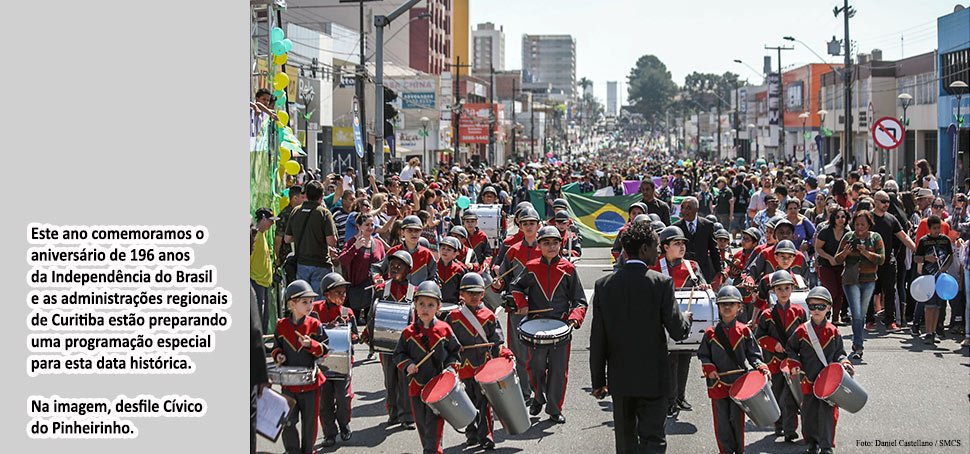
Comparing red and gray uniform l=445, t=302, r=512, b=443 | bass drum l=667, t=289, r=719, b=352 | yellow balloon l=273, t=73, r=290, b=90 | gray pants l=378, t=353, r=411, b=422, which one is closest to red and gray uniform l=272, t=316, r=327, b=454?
red and gray uniform l=445, t=302, r=512, b=443

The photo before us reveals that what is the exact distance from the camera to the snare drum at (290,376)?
30.0ft

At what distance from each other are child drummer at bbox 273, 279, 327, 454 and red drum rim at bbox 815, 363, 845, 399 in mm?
3544

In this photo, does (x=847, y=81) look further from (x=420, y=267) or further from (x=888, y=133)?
(x=420, y=267)

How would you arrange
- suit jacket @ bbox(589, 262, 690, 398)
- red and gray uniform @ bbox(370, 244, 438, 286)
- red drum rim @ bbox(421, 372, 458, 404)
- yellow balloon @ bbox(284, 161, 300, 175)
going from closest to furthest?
suit jacket @ bbox(589, 262, 690, 398)
red drum rim @ bbox(421, 372, 458, 404)
red and gray uniform @ bbox(370, 244, 438, 286)
yellow balloon @ bbox(284, 161, 300, 175)

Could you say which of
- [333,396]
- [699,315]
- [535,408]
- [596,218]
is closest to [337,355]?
[333,396]

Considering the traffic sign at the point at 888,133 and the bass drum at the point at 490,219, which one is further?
the traffic sign at the point at 888,133

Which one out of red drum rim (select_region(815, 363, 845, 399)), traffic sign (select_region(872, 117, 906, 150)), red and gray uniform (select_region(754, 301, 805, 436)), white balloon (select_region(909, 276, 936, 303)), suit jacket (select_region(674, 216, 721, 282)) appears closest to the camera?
red drum rim (select_region(815, 363, 845, 399))

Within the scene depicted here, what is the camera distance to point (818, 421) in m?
9.95

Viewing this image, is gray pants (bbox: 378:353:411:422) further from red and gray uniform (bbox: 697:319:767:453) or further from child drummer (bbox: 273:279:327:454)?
red and gray uniform (bbox: 697:319:767:453)

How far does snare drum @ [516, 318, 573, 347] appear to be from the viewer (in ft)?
35.4

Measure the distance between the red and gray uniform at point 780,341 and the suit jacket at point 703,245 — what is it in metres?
3.73

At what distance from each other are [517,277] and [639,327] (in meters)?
3.66

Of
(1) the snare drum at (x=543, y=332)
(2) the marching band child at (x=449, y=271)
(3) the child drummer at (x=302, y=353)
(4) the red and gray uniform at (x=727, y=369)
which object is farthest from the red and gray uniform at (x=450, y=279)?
(4) the red and gray uniform at (x=727, y=369)

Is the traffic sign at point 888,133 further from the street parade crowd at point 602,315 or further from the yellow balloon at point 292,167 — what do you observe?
the yellow balloon at point 292,167
